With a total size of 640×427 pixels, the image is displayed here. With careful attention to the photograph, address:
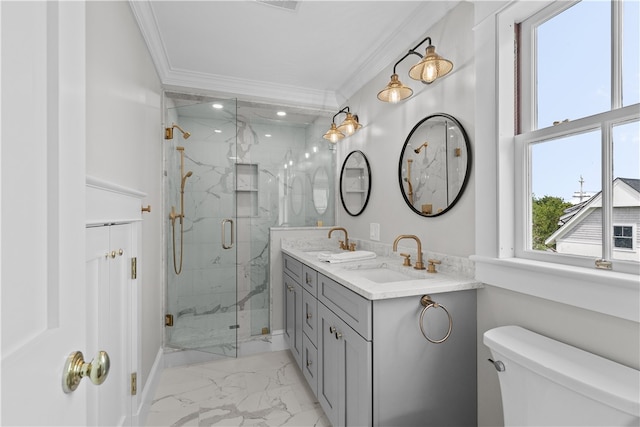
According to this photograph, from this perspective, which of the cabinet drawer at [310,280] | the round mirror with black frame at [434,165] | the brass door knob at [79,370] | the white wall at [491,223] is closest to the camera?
the brass door knob at [79,370]

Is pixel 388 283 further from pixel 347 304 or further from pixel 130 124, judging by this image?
pixel 130 124

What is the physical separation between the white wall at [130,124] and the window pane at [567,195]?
1791mm

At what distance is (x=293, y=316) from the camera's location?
241cm

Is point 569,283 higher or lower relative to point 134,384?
higher

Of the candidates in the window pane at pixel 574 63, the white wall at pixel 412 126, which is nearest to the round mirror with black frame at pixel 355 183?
the white wall at pixel 412 126

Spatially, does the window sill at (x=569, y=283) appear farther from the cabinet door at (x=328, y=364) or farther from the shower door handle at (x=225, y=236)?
the shower door handle at (x=225, y=236)

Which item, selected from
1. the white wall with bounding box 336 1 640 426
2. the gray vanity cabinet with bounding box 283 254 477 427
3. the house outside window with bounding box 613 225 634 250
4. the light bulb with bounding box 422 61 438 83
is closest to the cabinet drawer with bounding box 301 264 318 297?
the gray vanity cabinet with bounding box 283 254 477 427

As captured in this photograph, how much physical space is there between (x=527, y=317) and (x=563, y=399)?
38 centimetres

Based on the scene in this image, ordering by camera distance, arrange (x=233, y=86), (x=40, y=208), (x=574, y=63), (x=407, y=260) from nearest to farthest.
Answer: (x=40, y=208) → (x=574, y=63) → (x=407, y=260) → (x=233, y=86)

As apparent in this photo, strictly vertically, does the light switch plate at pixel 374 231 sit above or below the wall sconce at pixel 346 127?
below

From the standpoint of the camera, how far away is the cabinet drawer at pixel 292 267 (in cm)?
225

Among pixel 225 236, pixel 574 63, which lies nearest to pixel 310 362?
pixel 225 236

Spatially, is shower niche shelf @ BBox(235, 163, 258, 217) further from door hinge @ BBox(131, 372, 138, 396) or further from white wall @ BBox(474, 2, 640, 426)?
white wall @ BBox(474, 2, 640, 426)

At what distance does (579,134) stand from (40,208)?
5.24ft
